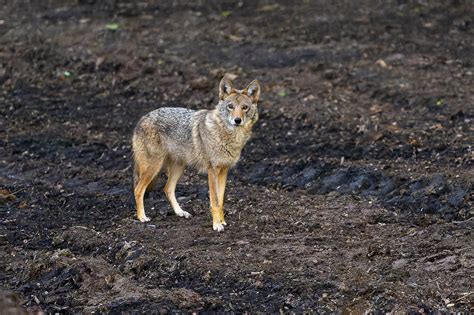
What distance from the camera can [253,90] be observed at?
10180 mm

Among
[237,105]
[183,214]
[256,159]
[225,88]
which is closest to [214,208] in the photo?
[183,214]

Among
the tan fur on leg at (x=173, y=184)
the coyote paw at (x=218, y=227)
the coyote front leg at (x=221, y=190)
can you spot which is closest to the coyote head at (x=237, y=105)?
the coyote front leg at (x=221, y=190)

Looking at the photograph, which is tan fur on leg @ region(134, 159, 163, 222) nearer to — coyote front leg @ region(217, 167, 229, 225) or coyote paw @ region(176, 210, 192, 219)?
coyote paw @ region(176, 210, 192, 219)

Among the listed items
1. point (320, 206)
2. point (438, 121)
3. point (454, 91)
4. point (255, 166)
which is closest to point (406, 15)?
point (454, 91)

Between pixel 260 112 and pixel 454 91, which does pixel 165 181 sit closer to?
pixel 260 112

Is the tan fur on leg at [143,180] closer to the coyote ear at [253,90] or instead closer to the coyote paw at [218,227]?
the coyote paw at [218,227]

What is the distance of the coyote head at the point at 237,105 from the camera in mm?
9961

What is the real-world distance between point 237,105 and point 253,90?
0.99 ft

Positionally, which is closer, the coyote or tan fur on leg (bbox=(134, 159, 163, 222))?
the coyote

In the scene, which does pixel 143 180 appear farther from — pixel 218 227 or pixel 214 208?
pixel 218 227

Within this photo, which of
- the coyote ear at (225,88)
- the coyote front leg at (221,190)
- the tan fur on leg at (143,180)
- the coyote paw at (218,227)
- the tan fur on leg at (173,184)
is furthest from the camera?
the tan fur on leg at (173,184)

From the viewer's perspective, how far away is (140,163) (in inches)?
414

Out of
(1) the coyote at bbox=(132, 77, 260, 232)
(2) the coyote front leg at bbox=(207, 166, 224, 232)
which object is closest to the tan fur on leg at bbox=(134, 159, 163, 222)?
(1) the coyote at bbox=(132, 77, 260, 232)

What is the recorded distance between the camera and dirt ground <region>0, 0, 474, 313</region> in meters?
8.43
